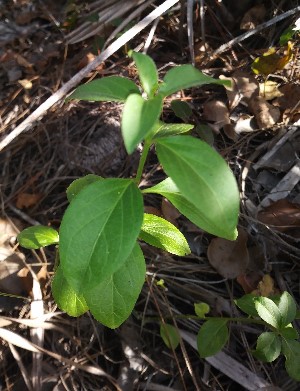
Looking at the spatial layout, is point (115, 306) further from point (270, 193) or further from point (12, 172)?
point (12, 172)

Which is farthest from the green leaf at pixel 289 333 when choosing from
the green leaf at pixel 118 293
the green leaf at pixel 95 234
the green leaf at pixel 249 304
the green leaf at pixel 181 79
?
the green leaf at pixel 181 79

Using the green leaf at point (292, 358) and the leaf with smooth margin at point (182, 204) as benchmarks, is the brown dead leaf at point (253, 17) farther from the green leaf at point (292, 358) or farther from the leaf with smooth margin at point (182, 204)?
the green leaf at point (292, 358)

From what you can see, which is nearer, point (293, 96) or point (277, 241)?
point (277, 241)

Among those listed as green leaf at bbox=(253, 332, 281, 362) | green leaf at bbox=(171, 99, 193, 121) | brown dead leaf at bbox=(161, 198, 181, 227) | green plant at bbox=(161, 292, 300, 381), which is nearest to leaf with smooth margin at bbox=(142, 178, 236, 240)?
green plant at bbox=(161, 292, 300, 381)

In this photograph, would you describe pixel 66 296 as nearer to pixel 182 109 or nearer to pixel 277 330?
pixel 277 330

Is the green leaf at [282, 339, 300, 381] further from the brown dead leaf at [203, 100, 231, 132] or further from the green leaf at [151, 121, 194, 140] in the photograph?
the brown dead leaf at [203, 100, 231, 132]

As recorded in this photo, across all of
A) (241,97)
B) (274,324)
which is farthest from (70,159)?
(274,324)

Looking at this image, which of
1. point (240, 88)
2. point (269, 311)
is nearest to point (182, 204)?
point (269, 311)
